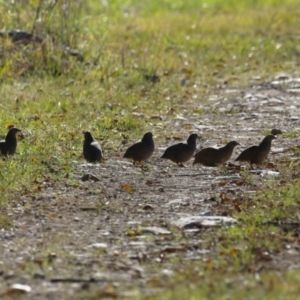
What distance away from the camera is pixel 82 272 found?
22.3 ft

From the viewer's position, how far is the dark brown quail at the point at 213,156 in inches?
427

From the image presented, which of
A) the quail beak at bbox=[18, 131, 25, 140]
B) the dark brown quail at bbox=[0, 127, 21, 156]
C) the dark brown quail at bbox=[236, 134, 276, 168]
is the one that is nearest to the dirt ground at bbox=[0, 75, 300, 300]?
the dark brown quail at bbox=[236, 134, 276, 168]

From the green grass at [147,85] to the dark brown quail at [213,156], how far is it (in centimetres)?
70

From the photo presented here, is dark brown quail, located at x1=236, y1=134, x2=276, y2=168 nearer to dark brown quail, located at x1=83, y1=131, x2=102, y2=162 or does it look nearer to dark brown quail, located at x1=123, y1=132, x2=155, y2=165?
dark brown quail, located at x1=123, y1=132, x2=155, y2=165

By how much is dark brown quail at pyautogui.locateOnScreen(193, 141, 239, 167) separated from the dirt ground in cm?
13

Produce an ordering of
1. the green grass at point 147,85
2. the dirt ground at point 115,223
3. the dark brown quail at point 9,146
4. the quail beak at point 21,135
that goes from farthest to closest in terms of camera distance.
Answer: the quail beak at point 21,135 < the dark brown quail at point 9,146 < the green grass at point 147,85 < the dirt ground at point 115,223

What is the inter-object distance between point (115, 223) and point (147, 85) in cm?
911

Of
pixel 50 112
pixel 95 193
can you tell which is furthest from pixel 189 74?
pixel 95 193

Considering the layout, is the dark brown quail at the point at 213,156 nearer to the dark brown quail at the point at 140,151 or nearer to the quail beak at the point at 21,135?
the dark brown quail at the point at 140,151

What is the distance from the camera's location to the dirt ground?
22.0ft

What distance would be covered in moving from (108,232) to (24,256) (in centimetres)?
87

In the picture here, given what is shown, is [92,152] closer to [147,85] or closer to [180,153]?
[180,153]

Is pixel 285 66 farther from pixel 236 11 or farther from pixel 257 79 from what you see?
pixel 236 11

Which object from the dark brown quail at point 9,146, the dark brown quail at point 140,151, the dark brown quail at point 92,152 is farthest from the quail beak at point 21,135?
the dark brown quail at point 140,151
